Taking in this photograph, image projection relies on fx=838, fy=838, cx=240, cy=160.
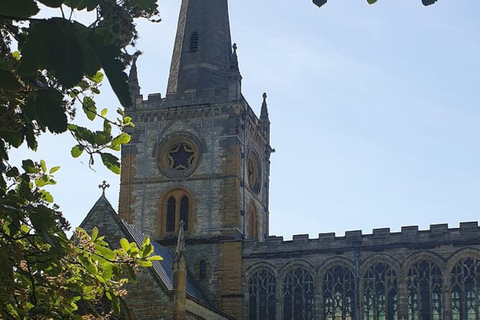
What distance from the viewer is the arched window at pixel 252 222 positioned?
128 feet

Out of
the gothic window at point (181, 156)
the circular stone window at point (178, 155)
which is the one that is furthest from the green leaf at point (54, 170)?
the gothic window at point (181, 156)

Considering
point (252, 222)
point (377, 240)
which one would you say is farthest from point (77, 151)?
point (252, 222)

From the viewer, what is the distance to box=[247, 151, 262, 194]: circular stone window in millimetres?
39906

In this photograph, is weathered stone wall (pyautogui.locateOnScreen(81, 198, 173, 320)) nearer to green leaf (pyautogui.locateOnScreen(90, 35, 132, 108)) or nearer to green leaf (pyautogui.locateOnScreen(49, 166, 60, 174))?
green leaf (pyautogui.locateOnScreen(49, 166, 60, 174))

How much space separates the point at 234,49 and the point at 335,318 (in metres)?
13.4

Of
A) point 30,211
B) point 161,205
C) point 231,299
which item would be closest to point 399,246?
point 231,299

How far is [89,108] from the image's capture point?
19.6 ft

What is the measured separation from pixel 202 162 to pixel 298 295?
7.40 meters

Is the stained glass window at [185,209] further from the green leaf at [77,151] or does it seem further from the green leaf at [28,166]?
the green leaf at [77,151]

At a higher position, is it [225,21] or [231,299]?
[225,21]

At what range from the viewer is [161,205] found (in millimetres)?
37688

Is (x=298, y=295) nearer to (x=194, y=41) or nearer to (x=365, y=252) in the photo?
(x=365, y=252)

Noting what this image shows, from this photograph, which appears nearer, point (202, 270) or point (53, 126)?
point (53, 126)

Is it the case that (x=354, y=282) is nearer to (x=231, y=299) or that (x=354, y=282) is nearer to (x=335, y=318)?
(x=335, y=318)
